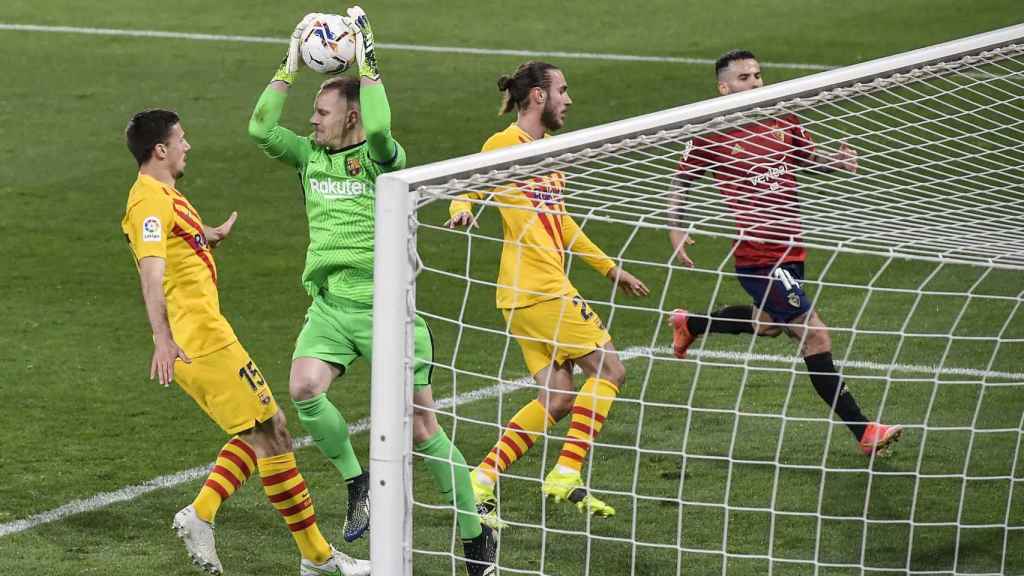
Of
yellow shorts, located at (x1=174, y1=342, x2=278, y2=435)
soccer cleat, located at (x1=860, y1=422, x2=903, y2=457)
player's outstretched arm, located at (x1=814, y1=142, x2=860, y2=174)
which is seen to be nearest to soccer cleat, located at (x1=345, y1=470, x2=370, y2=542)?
yellow shorts, located at (x1=174, y1=342, x2=278, y2=435)

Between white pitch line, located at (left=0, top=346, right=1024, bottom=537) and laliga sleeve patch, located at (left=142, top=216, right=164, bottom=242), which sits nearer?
laliga sleeve patch, located at (left=142, top=216, right=164, bottom=242)

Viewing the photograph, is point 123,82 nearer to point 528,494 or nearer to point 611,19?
point 611,19

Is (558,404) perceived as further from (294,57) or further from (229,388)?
(294,57)

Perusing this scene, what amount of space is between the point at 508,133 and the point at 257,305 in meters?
3.30

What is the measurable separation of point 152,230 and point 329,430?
0.98m

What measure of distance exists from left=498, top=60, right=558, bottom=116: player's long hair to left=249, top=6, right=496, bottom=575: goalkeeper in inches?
32.1

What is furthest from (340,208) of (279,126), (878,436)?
(878,436)

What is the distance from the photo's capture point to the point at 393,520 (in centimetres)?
495

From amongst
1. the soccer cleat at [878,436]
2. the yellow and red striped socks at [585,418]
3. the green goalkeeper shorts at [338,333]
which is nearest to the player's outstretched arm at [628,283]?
the yellow and red striped socks at [585,418]

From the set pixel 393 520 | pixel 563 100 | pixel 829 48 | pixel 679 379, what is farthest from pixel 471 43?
pixel 393 520

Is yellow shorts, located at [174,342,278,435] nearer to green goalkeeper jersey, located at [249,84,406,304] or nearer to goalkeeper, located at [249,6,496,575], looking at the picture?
goalkeeper, located at [249,6,496,575]

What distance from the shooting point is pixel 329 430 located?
625 centimetres

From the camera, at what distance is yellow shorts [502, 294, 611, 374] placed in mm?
6730

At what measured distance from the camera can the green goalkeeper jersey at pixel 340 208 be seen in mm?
6203
